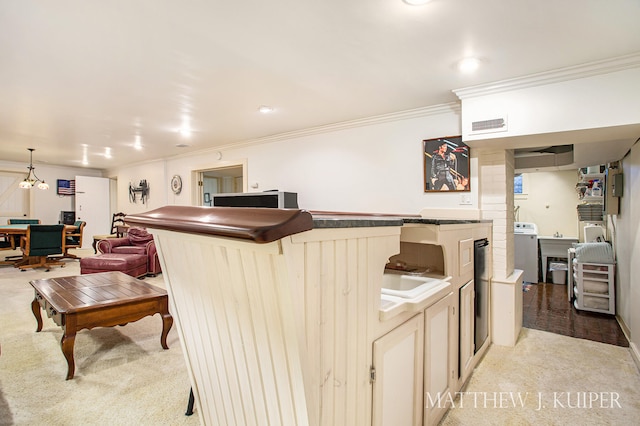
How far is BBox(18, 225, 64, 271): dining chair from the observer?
5.62 m

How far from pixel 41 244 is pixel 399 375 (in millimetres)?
7013

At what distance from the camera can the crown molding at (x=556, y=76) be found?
2.23 meters

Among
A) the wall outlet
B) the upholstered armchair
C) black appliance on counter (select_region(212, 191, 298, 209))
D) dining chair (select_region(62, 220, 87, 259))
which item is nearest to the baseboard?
the wall outlet

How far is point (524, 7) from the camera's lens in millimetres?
1693

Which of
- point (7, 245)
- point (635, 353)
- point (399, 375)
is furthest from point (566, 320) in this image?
point (7, 245)

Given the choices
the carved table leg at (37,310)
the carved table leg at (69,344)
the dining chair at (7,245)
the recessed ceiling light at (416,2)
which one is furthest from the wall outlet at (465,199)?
the dining chair at (7,245)

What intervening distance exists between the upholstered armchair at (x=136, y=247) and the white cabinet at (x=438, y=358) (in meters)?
4.75

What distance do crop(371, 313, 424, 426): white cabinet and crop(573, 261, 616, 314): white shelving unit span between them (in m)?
3.46

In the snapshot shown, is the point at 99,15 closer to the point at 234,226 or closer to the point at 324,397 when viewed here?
the point at 234,226

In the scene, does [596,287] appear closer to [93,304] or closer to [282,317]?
[282,317]

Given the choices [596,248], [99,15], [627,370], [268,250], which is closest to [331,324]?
[268,250]

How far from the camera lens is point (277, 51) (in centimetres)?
220

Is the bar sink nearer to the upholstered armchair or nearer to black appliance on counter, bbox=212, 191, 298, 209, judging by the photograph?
black appliance on counter, bbox=212, 191, 298, 209

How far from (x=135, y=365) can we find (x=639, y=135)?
14.0 feet
